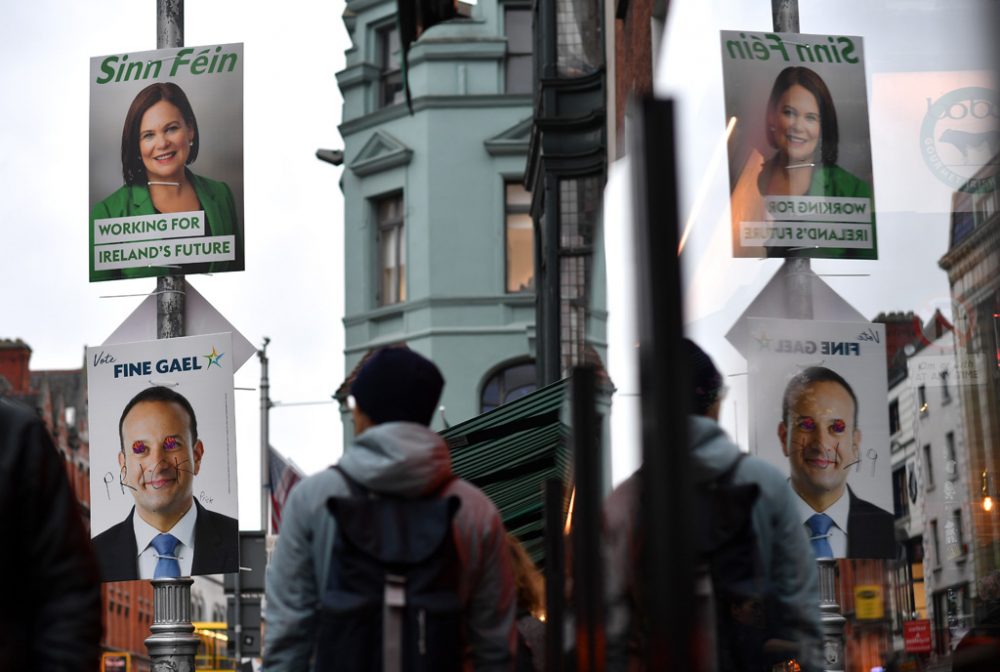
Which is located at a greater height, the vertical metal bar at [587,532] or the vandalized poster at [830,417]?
the vandalized poster at [830,417]

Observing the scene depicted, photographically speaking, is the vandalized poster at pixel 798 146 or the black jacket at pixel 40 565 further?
the vandalized poster at pixel 798 146

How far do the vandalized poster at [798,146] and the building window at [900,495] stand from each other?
72 cm

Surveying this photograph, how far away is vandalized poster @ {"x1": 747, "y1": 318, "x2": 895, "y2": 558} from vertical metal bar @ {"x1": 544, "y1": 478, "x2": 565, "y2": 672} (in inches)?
70.3

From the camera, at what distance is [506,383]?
109ft

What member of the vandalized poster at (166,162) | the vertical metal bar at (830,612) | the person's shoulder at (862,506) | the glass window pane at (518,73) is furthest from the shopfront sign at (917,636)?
the glass window pane at (518,73)

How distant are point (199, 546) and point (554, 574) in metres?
6.85

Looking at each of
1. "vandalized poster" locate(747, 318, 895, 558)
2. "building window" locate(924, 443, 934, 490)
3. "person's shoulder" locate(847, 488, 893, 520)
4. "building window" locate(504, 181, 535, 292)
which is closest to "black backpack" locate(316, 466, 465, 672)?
"building window" locate(924, 443, 934, 490)

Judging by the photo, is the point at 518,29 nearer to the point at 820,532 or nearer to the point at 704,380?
the point at 820,532

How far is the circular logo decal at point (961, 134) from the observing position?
2961 millimetres

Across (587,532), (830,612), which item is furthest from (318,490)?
(830,612)

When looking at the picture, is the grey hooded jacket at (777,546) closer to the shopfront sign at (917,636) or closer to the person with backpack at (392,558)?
the shopfront sign at (917,636)

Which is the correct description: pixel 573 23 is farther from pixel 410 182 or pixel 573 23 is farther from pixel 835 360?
pixel 410 182

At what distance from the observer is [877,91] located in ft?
17.6

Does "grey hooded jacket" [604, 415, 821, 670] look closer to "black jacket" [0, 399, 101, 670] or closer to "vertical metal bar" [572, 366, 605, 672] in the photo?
"vertical metal bar" [572, 366, 605, 672]
